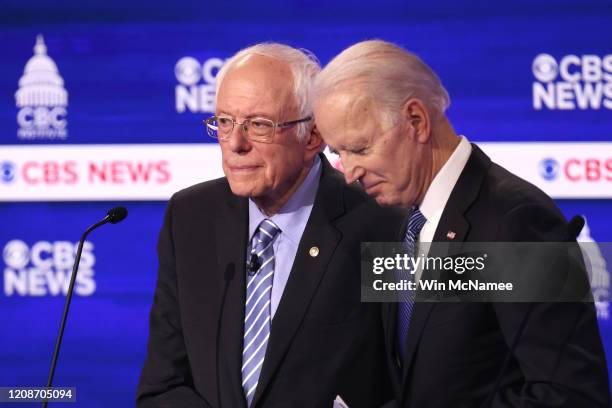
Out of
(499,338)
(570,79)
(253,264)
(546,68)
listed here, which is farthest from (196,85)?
(499,338)

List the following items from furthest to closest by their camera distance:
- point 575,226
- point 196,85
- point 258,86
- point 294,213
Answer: point 196,85 < point 294,213 < point 258,86 < point 575,226

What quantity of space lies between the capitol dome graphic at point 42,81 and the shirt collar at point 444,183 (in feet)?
7.64

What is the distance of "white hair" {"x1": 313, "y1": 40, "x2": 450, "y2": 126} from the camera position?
2043 mm

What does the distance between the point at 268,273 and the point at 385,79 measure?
2.05ft

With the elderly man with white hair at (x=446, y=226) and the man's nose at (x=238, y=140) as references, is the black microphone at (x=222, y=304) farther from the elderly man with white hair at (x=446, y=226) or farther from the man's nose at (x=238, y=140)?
the elderly man with white hair at (x=446, y=226)

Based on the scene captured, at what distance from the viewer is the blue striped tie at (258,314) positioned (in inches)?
89.7

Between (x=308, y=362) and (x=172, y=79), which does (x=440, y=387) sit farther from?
(x=172, y=79)

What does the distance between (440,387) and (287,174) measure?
73cm

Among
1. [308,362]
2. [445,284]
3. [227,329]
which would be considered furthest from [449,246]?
[227,329]

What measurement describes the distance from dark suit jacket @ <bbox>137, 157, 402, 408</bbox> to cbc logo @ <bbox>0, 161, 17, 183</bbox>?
1658mm

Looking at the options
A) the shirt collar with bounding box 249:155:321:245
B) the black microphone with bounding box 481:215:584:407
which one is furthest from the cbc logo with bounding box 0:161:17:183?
the black microphone with bounding box 481:215:584:407

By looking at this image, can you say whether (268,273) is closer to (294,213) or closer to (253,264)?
(253,264)

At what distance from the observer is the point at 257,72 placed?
92.2 inches

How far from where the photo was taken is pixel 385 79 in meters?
2.04
